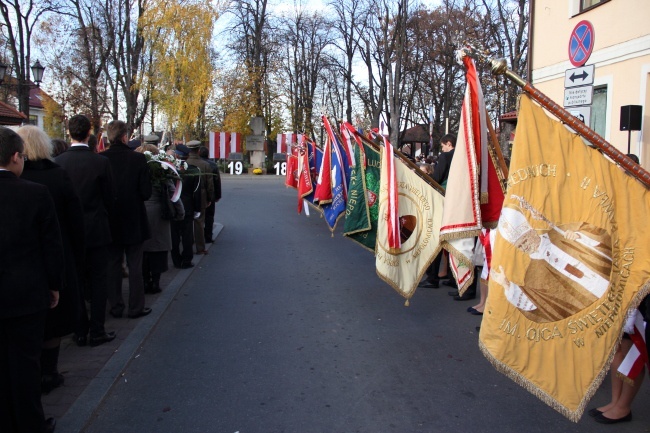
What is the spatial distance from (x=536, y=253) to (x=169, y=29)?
118 ft

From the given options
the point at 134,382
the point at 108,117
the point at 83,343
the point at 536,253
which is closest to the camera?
the point at 536,253

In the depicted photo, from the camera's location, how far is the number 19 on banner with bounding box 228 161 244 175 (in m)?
41.2

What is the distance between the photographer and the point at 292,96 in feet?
170

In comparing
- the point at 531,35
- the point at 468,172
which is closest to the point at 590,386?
the point at 468,172

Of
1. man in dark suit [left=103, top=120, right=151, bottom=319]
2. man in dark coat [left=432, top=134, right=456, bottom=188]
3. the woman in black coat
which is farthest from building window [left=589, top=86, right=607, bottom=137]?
the woman in black coat

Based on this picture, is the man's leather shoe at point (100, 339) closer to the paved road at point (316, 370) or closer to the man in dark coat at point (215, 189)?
the paved road at point (316, 370)

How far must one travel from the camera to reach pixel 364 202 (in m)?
7.50

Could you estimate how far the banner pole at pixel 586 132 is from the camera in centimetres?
308

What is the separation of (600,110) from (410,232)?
9.66 m

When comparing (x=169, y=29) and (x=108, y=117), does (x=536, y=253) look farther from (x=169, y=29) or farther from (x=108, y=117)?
(x=108, y=117)

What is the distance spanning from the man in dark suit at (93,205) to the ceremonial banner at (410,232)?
2.76 meters

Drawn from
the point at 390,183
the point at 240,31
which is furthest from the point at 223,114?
the point at 390,183

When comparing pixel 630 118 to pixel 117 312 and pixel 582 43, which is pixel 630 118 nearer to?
pixel 582 43

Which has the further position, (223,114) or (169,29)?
(223,114)
